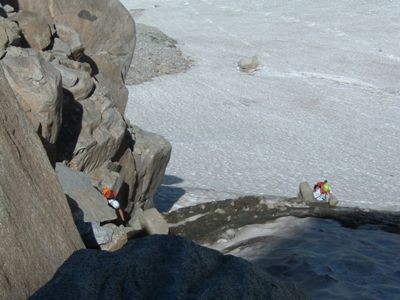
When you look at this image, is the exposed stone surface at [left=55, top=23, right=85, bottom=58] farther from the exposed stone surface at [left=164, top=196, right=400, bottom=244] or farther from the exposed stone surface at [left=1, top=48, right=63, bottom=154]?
the exposed stone surface at [left=164, top=196, right=400, bottom=244]

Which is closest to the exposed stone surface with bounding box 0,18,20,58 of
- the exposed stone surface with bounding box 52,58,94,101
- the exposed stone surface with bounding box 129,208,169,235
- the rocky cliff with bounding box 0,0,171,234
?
the rocky cliff with bounding box 0,0,171,234

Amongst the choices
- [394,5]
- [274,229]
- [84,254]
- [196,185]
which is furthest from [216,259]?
[394,5]

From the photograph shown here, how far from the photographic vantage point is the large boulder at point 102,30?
15.5 metres

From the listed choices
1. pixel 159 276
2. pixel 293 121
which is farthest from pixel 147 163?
pixel 293 121

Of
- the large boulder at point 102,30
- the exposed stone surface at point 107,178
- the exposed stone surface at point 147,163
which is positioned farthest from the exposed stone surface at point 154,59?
the exposed stone surface at point 107,178

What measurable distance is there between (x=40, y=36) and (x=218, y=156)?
12715 mm

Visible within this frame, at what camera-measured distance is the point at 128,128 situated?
1573cm

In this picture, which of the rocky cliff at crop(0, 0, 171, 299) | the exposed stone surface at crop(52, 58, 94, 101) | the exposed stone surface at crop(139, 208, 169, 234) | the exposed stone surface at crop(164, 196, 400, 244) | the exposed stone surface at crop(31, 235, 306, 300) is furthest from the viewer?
the exposed stone surface at crop(164, 196, 400, 244)

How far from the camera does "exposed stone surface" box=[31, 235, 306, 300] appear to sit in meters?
4.00

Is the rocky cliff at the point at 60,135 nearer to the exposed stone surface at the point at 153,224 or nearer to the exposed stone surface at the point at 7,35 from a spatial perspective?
the exposed stone surface at the point at 7,35

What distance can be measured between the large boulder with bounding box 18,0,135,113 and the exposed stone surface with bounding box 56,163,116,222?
174 inches

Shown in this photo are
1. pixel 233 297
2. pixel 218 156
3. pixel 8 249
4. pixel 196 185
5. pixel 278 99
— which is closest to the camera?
pixel 233 297

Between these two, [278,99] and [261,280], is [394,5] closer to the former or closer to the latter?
[278,99]

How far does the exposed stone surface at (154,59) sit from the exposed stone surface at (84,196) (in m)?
25.6
